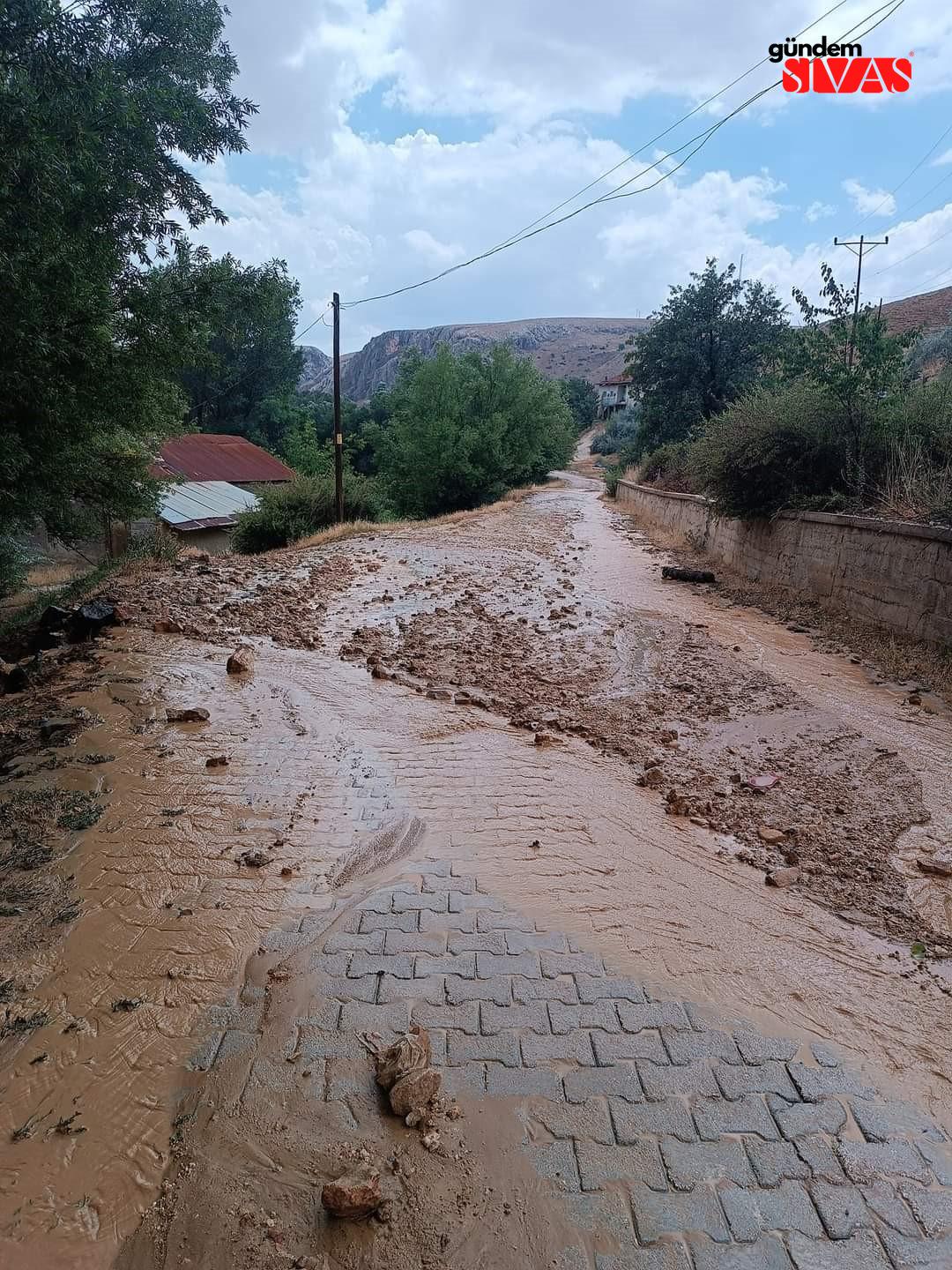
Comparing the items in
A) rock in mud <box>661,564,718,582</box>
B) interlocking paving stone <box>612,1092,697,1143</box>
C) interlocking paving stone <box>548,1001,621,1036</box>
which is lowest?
interlocking paving stone <box>548,1001,621,1036</box>

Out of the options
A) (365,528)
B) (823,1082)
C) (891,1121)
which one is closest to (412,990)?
(823,1082)

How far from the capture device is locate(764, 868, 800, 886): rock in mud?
3.80 metres

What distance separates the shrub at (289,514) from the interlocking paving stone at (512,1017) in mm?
17651

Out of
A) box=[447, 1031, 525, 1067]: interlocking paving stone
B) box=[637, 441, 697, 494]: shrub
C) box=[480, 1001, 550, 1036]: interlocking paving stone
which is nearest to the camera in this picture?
box=[447, 1031, 525, 1067]: interlocking paving stone

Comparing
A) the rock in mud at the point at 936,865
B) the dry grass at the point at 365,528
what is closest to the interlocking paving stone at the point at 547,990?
the rock in mud at the point at 936,865

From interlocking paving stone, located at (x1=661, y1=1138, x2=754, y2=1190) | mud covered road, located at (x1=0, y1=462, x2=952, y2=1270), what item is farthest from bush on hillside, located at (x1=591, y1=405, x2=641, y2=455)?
interlocking paving stone, located at (x1=661, y1=1138, x2=754, y2=1190)

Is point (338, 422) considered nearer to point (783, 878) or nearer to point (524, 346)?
point (783, 878)

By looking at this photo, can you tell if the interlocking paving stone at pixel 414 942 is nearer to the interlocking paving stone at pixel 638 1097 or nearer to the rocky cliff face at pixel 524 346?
the interlocking paving stone at pixel 638 1097

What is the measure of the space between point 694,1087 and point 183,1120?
5.70 feet

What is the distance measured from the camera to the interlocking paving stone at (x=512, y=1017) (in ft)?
9.19

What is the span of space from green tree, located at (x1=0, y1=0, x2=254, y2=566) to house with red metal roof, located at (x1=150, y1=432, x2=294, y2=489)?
68.2 feet

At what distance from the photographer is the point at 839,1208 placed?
2146 millimetres

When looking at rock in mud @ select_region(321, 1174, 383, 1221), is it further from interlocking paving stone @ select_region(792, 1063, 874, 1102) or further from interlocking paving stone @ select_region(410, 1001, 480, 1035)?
interlocking paving stone @ select_region(792, 1063, 874, 1102)

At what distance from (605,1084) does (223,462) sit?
2986cm
